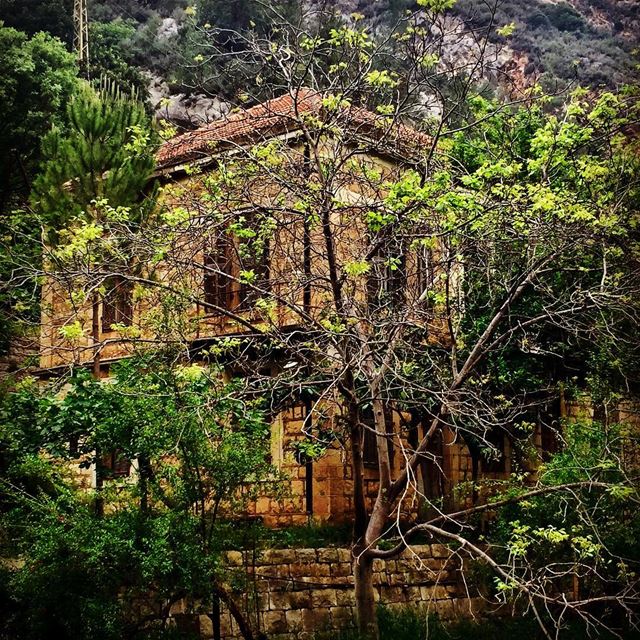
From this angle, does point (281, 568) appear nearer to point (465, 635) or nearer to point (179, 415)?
point (465, 635)

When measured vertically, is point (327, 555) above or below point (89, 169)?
below

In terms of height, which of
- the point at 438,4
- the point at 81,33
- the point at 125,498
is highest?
the point at 81,33

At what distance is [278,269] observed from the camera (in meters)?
11.0

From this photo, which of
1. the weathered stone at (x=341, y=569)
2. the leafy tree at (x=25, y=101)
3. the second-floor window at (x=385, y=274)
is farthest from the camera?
the leafy tree at (x=25, y=101)

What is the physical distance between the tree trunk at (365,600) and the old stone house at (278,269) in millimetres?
1333

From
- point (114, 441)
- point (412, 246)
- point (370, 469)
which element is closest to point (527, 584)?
point (412, 246)

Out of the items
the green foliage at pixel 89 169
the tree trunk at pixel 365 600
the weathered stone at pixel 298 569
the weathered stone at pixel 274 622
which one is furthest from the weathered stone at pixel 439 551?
the green foliage at pixel 89 169

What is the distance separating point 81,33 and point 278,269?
20.4 metres

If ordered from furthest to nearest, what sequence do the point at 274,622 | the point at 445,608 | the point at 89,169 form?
the point at 89,169
the point at 445,608
the point at 274,622

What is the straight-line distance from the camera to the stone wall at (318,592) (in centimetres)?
1171

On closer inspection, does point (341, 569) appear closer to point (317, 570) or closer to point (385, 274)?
point (317, 570)

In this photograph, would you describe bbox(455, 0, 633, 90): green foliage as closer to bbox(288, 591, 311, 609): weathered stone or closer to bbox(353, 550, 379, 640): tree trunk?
bbox(288, 591, 311, 609): weathered stone

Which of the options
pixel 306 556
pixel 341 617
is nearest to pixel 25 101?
pixel 306 556

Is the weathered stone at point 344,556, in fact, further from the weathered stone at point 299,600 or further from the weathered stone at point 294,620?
the weathered stone at point 294,620
